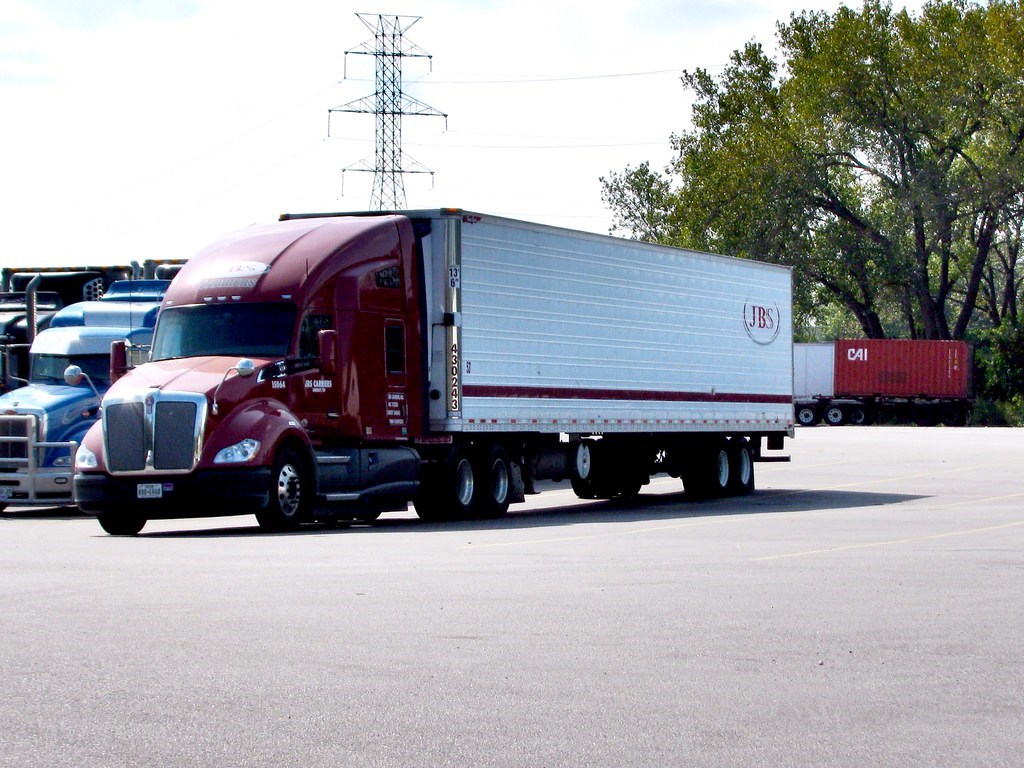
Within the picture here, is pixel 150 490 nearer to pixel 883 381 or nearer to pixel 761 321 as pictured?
pixel 761 321

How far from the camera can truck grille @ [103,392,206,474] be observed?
18.3 m

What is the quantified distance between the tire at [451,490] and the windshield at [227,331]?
341 cm

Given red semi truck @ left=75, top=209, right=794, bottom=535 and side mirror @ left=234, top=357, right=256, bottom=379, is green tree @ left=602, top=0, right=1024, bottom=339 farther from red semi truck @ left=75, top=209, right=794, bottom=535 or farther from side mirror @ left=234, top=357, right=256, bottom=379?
side mirror @ left=234, top=357, right=256, bottom=379

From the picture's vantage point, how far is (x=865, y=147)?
70.2 metres

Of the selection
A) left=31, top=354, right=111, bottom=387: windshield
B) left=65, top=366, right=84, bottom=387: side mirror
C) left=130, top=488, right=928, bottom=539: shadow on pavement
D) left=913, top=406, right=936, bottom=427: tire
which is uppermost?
left=31, top=354, right=111, bottom=387: windshield

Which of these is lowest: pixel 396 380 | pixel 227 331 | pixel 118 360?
pixel 396 380

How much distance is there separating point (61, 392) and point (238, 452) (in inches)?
258

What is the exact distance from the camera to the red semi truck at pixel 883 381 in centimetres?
7362

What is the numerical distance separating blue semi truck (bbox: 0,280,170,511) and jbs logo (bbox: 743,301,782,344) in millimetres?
10491

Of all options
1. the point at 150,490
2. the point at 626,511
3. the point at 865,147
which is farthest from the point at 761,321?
the point at 865,147

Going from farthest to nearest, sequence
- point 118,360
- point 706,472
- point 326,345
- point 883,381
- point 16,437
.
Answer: point 883,381
point 706,472
point 16,437
point 118,360
point 326,345

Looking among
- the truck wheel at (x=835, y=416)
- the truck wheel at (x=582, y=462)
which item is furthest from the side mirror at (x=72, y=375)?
the truck wheel at (x=835, y=416)

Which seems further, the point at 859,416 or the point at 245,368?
the point at 859,416

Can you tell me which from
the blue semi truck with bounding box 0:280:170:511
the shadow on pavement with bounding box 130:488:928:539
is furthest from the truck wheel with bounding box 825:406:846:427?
the blue semi truck with bounding box 0:280:170:511
